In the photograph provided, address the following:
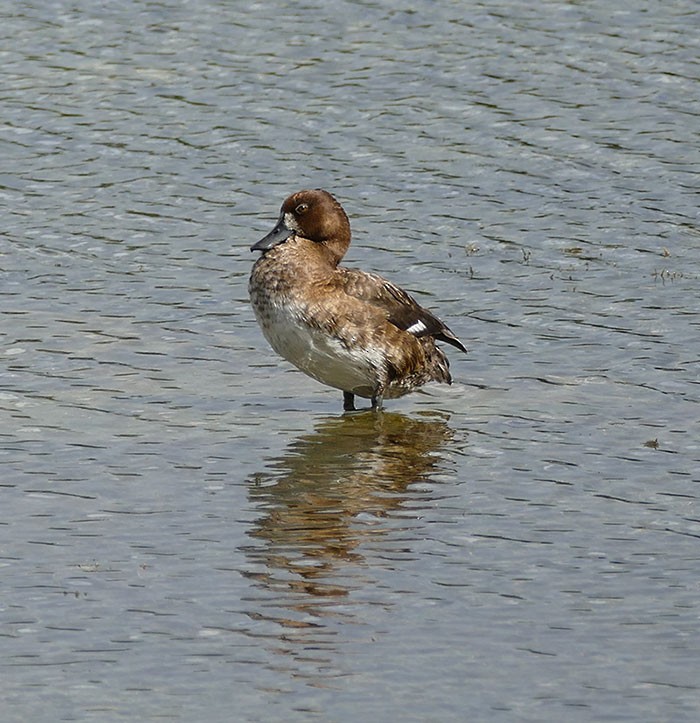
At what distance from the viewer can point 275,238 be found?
39.7ft

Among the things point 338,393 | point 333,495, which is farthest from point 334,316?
point 333,495

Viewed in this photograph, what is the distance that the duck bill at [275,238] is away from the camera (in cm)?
1195

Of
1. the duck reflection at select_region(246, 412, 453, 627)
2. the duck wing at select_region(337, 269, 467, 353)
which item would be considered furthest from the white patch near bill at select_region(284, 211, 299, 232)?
the duck reflection at select_region(246, 412, 453, 627)

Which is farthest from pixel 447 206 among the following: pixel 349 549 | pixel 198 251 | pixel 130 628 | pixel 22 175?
pixel 130 628

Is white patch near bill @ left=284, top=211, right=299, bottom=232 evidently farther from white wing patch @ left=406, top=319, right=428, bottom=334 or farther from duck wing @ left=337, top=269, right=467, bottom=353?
white wing patch @ left=406, top=319, right=428, bottom=334

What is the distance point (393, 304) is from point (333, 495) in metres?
2.34

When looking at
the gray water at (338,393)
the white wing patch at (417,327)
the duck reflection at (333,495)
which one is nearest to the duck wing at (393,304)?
the white wing patch at (417,327)

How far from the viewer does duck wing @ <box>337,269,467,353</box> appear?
11828 millimetres

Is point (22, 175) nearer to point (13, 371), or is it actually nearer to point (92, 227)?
point (92, 227)

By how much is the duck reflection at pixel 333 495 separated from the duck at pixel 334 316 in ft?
1.13

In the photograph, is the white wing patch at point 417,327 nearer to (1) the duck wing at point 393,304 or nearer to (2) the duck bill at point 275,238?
(1) the duck wing at point 393,304

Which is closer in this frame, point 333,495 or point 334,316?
point 333,495

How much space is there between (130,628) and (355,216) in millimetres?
8998

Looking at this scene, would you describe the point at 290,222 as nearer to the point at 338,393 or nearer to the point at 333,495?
the point at 338,393
